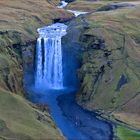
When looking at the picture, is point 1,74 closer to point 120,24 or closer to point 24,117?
point 24,117

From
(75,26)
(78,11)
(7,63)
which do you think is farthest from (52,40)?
(78,11)

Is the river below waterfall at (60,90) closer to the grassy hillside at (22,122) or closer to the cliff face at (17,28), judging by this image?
the cliff face at (17,28)

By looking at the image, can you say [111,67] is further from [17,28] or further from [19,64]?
[17,28]

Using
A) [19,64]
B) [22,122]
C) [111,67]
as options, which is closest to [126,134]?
[22,122]

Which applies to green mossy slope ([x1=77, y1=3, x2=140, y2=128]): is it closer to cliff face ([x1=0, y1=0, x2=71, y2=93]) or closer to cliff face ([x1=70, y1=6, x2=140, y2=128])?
cliff face ([x1=70, y1=6, x2=140, y2=128])

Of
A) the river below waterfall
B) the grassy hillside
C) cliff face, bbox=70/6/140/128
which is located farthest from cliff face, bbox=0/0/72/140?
cliff face, bbox=70/6/140/128

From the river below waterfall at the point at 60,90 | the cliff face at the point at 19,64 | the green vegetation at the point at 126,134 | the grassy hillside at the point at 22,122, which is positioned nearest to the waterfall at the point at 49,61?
the river below waterfall at the point at 60,90
